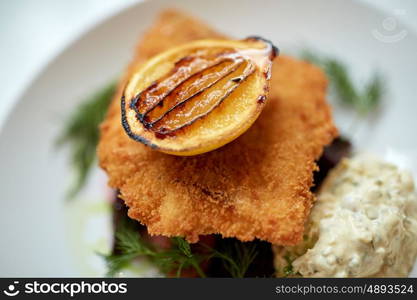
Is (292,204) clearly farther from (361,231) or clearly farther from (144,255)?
(144,255)

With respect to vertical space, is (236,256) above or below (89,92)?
below

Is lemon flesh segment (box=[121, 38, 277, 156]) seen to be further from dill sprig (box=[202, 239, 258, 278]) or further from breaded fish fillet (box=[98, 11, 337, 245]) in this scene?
dill sprig (box=[202, 239, 258, 278])

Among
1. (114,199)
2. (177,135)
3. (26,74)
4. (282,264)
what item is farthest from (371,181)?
(26,74)

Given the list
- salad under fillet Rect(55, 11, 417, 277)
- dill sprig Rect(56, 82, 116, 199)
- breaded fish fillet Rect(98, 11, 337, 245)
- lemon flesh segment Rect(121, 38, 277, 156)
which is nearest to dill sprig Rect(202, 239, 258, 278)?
salad under fillet Rect(55, 11, 417, 277)

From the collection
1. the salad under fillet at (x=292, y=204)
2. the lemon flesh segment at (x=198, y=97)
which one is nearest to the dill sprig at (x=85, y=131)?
the salad under fillet at (x=292, y=204)

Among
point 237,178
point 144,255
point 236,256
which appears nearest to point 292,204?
point 237,178

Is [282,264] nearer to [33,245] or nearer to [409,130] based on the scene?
[409,130]
